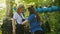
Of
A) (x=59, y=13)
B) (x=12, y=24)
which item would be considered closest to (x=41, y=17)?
(x=59, y=13)

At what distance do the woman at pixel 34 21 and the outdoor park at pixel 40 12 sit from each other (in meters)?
0.04

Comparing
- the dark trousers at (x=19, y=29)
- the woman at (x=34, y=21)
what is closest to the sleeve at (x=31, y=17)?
the woman at (x=34, y=21)

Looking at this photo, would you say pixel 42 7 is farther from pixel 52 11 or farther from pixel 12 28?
pixel 12 28

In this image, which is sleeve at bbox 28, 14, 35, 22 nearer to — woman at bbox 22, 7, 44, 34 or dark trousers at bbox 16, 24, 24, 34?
woman at bbox 22, 7, 44, 34

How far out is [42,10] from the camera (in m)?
1.54

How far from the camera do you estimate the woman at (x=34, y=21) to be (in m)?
1.53

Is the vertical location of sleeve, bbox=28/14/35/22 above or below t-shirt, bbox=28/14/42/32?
above

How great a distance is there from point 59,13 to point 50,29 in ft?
0.64

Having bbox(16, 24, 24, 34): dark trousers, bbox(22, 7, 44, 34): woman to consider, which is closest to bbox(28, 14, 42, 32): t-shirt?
bbox(22, 7, 44, 34): woman

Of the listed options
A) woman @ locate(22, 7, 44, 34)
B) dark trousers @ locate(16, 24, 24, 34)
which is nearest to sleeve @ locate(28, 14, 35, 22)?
woman @ locate(22, 7, 44, 34)

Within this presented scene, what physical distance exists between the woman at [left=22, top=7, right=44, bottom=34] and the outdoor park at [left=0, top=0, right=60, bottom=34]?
38 mm

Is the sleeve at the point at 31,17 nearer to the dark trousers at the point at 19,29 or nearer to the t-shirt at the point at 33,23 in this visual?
the t-shirt at the point at 33,23

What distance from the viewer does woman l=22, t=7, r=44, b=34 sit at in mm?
1533

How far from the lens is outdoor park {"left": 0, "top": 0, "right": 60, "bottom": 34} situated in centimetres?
154
